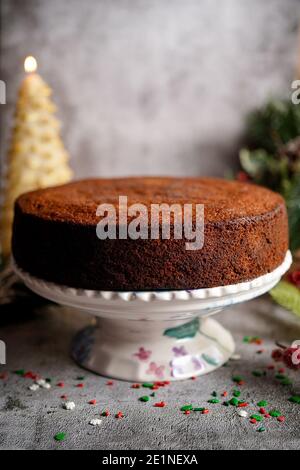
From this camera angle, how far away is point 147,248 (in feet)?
3.47

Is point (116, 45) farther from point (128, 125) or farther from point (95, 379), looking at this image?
point (95, 379)

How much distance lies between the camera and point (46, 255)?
3.67ft

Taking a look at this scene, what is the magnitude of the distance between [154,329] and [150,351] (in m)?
0.05

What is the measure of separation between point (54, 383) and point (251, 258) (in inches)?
18.6

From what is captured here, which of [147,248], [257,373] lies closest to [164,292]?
[147,248]

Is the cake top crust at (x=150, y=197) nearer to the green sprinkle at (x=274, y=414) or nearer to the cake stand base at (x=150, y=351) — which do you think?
the cake stand base at (x=150, y=351)

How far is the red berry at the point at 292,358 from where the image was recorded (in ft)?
3.77

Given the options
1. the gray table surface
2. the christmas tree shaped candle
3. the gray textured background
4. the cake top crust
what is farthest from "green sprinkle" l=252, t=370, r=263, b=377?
the gray textured background

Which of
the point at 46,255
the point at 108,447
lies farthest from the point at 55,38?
the point at 108,447

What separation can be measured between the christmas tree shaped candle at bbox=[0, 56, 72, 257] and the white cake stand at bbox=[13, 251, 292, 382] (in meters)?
0.44

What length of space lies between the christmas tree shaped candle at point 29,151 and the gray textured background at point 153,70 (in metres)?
0.24

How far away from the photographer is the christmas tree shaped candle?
1.60 meters

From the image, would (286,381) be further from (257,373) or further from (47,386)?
(47,386)
